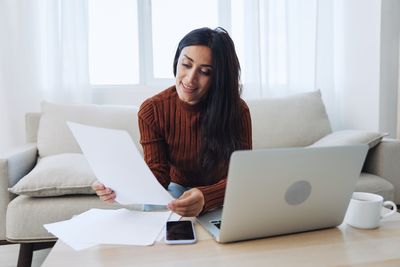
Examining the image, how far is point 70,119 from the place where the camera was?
1953 millimetres

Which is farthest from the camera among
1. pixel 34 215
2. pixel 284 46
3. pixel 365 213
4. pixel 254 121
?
pixel 284 46

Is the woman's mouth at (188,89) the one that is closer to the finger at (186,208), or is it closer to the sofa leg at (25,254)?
the finger at (186,208)

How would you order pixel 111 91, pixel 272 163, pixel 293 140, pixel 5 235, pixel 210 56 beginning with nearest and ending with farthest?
pixel 272 163
pixel 210 56
pixel 5 235
pixel 293 140
pixel 111 91

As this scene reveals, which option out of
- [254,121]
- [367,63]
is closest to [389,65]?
[367,63]

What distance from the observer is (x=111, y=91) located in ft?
7.69

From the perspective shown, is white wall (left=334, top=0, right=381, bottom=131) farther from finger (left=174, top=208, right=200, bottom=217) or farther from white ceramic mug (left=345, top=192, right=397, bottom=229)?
finger (left=174, top=208, right=200, bottom=217)

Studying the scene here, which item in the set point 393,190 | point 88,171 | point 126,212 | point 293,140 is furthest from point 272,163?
point 293,140

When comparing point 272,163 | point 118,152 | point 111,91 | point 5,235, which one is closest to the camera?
point 272,163

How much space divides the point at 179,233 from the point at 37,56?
1809 millimetres

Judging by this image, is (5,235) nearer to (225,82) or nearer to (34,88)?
(34,88)

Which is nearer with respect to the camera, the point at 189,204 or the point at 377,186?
the point at 189,204

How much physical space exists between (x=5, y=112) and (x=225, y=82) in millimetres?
1638

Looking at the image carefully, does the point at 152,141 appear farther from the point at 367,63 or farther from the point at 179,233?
the point at 367,63

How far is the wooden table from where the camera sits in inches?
24.2
